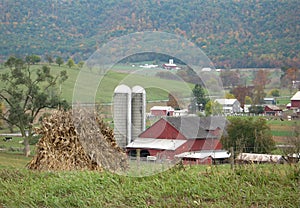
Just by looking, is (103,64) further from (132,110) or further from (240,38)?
(240,38)

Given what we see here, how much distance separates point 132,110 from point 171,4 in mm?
80252

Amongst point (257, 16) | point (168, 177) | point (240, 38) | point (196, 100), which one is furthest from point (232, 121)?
point (257, 16)

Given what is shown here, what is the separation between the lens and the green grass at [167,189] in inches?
246

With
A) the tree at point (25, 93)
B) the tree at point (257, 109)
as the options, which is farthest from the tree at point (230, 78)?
the tree at point (25, 93)

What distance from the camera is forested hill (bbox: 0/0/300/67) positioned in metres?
73.9

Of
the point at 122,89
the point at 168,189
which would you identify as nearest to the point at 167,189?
the point at 168,189

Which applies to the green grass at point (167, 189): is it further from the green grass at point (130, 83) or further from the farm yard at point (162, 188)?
the green grass at point (130, 83)

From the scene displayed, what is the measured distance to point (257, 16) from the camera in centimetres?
8175

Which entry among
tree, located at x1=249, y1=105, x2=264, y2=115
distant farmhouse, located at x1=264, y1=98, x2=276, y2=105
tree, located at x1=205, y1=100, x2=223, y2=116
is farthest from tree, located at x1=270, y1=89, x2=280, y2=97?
tree, located at x1=205, y1=100, x2=223, y2=116

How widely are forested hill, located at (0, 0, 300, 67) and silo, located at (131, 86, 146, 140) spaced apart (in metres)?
59.3

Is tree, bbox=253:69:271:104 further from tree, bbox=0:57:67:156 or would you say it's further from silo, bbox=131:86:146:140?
silo, bbox=131:86:146:140

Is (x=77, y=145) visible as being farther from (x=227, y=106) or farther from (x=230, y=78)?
(x=230, y=78)

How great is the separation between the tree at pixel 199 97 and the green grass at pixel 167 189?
2736mm

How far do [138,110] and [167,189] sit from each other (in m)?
2.62
